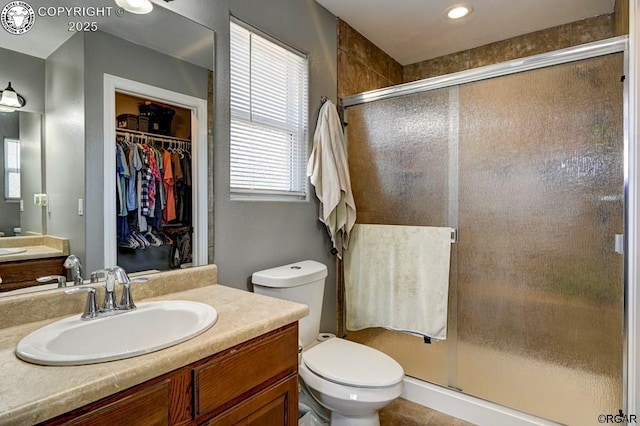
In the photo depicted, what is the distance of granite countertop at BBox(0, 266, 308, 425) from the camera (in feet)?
2.02

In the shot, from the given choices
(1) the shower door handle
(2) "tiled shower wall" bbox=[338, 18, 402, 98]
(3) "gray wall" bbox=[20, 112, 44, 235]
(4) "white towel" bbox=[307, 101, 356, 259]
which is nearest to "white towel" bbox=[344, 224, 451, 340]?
(4) "white towel" bbox=[307, 101, 356, 259]

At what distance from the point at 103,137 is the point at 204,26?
2.20 feet

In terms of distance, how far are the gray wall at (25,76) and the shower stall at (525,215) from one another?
66.5 inches

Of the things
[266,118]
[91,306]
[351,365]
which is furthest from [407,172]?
[91,306]

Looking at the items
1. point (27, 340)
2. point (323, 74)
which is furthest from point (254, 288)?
point (323, 74)

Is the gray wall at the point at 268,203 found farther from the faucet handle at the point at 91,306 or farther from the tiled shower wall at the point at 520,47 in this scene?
the tiled shower wall at the point at 520,47

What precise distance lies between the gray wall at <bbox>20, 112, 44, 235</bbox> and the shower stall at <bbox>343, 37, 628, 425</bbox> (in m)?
1.69

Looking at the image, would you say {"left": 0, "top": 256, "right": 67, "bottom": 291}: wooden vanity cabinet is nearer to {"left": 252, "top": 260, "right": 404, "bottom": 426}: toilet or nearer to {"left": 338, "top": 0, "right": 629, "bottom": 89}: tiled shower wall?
{"left": 252, "top": 260, "right": 404, "bottom": 426}: toilet

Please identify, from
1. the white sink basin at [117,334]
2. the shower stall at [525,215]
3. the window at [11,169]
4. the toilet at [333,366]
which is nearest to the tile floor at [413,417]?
the shower stall at [525,215]

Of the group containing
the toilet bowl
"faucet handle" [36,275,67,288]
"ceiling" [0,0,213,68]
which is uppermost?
"ceiling" [0,0,213,68]

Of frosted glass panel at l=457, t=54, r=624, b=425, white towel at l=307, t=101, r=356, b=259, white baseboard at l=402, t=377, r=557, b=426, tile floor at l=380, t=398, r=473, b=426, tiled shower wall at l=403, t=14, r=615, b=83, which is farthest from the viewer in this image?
tiled shower wall at l=403, t=14, r=615, b=83

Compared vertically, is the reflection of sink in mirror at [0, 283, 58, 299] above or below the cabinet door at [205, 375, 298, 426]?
above

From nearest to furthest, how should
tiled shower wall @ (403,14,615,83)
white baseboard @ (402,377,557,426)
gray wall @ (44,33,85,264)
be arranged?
1. gray wall @ (44,33,85,264)
2. white baseboard @ (402,377,557,426)
3. tiled shower wall @ (403,14,615,83)

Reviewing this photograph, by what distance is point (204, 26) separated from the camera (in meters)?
1.48
